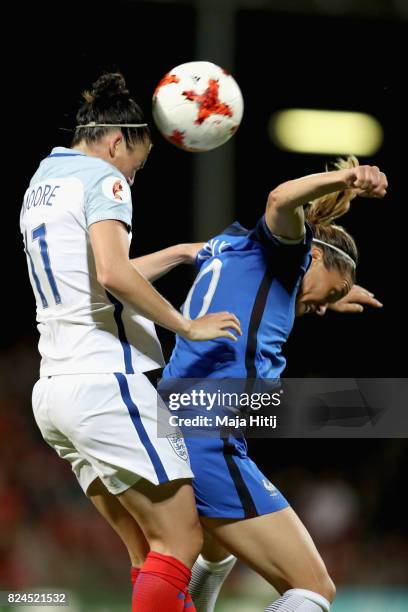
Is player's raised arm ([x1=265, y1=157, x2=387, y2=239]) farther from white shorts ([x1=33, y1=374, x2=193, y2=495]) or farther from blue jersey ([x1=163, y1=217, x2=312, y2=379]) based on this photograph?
white shorts ([x1=33, y1=374, x2=193, y2=495])

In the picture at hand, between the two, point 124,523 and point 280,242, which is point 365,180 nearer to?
point 280,242

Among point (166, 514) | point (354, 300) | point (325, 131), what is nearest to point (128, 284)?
point (166, 514)

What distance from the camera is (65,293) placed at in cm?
254

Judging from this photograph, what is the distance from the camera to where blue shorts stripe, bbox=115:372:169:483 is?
243 cm

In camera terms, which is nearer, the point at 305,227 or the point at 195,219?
the point at 305,227

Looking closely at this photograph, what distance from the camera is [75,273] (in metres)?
2.53

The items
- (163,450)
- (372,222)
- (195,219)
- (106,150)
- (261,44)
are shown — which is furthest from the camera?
(372,222)

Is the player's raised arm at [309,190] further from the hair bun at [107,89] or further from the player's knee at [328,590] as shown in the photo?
the player's knee at [328,590]

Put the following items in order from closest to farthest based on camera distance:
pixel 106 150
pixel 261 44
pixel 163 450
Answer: pixel 163 450, pixel 106 150, pixel 261 44

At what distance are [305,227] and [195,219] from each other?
3.74 meters

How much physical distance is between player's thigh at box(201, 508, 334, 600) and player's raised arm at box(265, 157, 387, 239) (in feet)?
2.62

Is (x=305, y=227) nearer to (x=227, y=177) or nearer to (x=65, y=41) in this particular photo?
(x=227, y=177)

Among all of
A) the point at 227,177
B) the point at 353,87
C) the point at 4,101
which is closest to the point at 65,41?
the point at 4,101

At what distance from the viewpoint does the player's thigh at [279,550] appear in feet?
8.29
